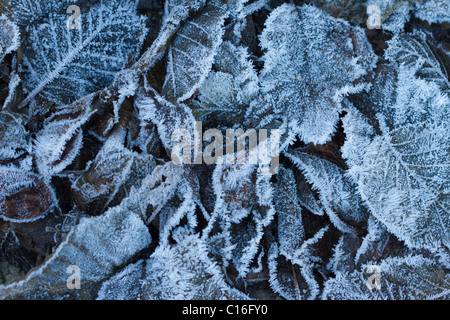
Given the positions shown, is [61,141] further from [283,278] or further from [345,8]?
[345,8]

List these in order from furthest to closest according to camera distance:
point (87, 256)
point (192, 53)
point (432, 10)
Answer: point (432, 10)
point (192, 53)
point (87, 256)

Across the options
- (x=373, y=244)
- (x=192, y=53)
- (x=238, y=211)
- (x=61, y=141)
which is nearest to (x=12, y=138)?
(x=61, y=141)

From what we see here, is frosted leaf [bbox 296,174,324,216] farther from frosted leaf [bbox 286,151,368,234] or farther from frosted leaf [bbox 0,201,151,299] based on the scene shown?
frosted leaf [bbox 0,201,151,299]

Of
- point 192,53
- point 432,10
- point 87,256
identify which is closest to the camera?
point 87,256

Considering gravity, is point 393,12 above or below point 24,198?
above

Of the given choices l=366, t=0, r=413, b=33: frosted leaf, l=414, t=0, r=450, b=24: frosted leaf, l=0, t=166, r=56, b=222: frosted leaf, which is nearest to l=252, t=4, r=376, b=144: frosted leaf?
l=366, t=0, r=413, b=33: frosted leaf
